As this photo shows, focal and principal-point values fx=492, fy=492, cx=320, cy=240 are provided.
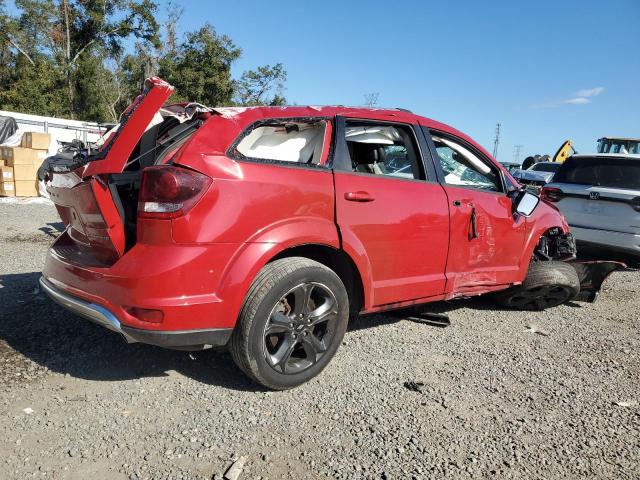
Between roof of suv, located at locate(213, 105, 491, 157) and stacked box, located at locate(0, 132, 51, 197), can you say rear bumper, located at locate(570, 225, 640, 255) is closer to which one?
roof of suv, located at locate(213, 105, 491, 157)

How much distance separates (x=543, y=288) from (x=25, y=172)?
12.5 meters

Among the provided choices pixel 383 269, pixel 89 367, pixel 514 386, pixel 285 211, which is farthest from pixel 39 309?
pixel 514 386

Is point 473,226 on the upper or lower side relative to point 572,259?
upper

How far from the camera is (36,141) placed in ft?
41.6

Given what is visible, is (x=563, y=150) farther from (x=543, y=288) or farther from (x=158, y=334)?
(x=158, y=334)

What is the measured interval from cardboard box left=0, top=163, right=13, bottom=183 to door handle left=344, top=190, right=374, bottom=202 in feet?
39.5

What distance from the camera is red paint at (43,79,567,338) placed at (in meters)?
2.62

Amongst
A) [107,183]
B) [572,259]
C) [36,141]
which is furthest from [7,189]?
[572,259]

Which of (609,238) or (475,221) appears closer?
(475,221)

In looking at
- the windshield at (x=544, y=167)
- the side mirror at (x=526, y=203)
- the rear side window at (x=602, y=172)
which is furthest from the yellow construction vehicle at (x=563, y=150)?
the side mirror at (x=526, y=203)

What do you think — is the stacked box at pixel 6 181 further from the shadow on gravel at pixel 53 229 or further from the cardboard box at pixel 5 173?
the shadow on gravel at pixel 53 229

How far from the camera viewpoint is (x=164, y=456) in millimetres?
2377

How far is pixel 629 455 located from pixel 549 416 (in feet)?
1.46

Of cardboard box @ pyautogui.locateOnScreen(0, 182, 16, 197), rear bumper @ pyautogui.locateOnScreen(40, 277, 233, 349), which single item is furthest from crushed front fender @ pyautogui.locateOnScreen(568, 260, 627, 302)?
cardboard box @ pyautogui.locateOnScreen(0, 182, 16, 197)
